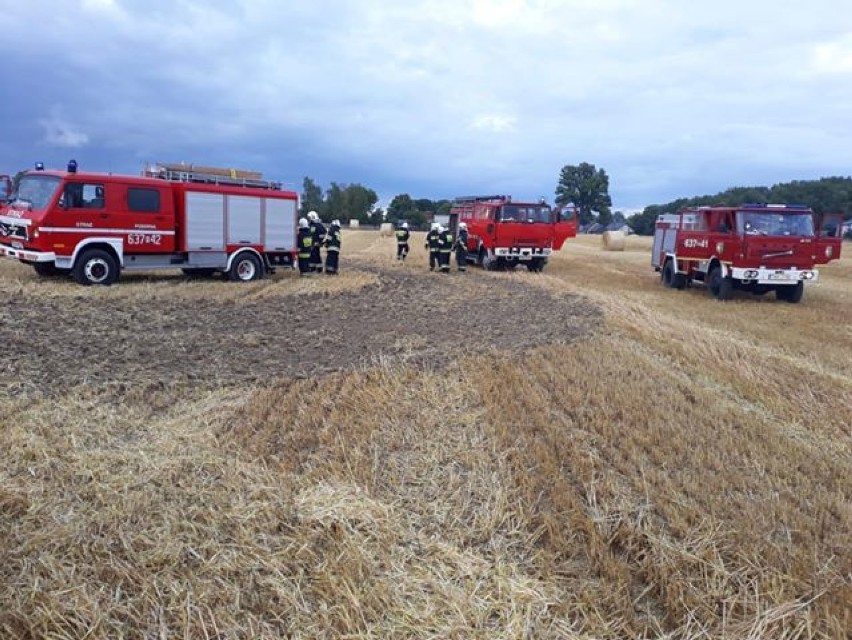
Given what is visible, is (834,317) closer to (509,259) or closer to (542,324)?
(542,324)

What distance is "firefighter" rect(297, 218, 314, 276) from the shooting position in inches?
659

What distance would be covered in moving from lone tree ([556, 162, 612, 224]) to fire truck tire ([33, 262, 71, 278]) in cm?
8875

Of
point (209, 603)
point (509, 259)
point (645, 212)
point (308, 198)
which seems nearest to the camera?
point (209, 603)

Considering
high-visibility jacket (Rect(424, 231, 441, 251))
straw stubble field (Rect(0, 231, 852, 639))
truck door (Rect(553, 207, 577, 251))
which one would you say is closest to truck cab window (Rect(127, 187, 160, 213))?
straw stubble field (Rect(0, 231, 852, 639))

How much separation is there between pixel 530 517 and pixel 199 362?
4500 mm

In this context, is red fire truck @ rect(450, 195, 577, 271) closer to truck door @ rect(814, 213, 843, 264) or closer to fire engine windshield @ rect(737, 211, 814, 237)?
fire engine windshield @ rect(737, 211, 814, 237)

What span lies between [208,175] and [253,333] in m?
7.75

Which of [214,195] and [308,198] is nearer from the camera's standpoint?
[214,195]

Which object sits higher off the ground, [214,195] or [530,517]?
[214,195]

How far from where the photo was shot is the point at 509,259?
20484 millimetres

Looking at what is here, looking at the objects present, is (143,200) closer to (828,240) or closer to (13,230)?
(13,230)

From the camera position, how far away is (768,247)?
44.4ft

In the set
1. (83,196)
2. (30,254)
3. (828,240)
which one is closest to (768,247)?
(828,240)

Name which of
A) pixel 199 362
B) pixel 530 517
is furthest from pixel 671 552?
pixel 199 362
